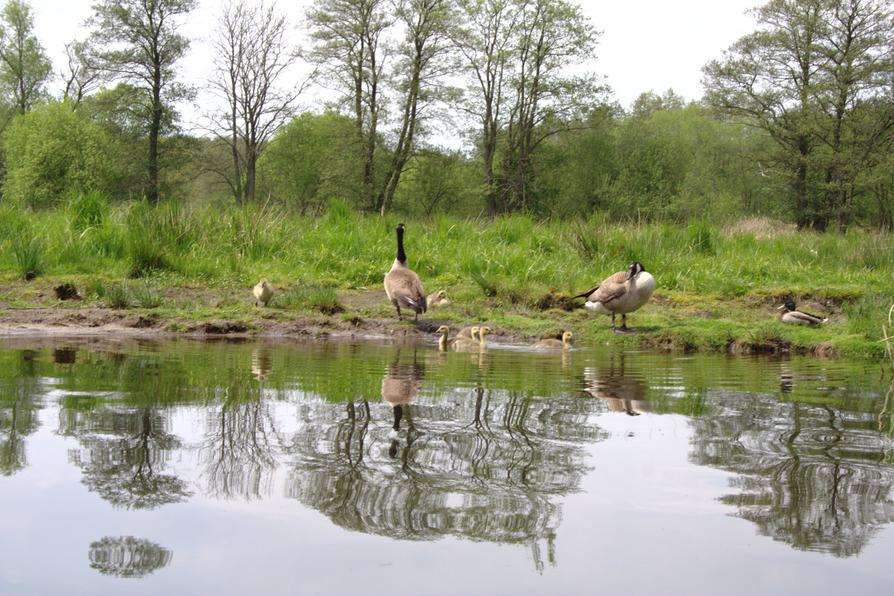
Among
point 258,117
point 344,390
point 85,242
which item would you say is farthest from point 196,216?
point 258,117

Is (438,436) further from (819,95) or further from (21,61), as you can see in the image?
(21,61)

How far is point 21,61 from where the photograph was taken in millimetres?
72750

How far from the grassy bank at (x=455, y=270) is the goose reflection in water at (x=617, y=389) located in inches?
137

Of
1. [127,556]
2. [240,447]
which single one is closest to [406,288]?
[240,447]

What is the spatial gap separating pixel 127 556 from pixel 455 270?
47.5 ft

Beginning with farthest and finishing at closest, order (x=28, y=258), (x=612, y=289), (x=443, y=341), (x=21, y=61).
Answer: (x=21, y=61) → (x=28, y=258) → (x=612, y=289) → (x=443, y=341)

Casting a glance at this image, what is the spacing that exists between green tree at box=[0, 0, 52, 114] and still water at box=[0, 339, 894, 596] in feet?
246

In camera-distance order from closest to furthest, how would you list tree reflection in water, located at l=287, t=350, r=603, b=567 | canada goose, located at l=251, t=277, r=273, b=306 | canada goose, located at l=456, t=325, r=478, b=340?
tree reflection in water, located at l=287, t=350, r=603, b=567, canada goose, located at l=456, t=325, r=478, b=340, canada goose, located at l=251, t=277, r=273, b=306

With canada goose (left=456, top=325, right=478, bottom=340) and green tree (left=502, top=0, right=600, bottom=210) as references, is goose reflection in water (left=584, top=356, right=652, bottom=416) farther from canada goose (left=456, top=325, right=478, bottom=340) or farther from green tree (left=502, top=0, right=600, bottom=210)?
green tree (left=502, top=0, right=600, bottom=210)

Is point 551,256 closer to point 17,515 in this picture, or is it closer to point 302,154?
point 17,515

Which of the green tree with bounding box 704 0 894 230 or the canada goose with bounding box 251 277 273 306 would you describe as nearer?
the canada goose with bounding box 251 277 273 306

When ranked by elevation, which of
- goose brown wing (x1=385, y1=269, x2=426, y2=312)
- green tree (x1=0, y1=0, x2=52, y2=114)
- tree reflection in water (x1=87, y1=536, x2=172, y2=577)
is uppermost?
green tree (x1=0, y1=0, x2=52, y2=114)

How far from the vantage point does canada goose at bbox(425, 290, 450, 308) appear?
14766 mm

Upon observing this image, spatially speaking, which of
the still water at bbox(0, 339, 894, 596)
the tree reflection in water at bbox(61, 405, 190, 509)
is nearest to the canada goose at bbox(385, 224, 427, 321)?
the still water at bbox(0, 339, 894, 596)
